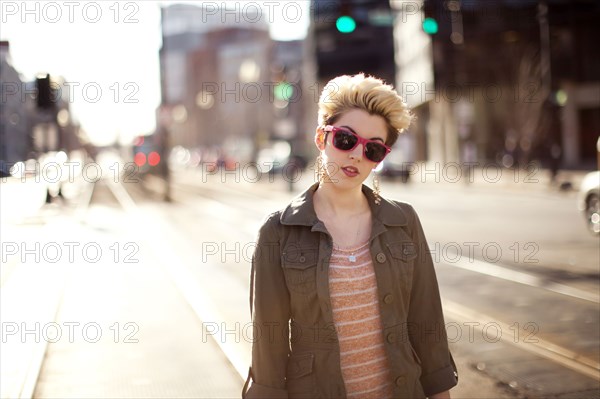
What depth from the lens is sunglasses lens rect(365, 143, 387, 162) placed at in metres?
2.88

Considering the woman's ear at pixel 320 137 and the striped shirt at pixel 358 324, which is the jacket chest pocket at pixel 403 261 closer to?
the striped shirt at pixel 358 324

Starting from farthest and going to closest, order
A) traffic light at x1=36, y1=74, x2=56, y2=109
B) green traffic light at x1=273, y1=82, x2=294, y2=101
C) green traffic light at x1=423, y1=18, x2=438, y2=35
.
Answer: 1. green traffic light at x1=273, y1=82, x2=294, y2=101
2. green traffic light at x1=423, y1=18, x2=438, y2=35
3. traffic light at x1=36, y1=74, x2=56, y2=109

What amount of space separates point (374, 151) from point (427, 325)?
2.11ft

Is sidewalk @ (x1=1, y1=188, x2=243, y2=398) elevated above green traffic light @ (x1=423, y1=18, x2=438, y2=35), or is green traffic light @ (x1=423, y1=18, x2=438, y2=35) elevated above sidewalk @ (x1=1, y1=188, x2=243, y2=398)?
green traffic light @ (x1=423, y1=18, x2=438, y2=35)

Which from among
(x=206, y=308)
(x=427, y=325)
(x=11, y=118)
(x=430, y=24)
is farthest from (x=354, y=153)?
(x=430, y=24)

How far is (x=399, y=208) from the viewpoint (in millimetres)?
2994

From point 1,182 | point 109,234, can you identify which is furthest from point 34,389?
point 109,234

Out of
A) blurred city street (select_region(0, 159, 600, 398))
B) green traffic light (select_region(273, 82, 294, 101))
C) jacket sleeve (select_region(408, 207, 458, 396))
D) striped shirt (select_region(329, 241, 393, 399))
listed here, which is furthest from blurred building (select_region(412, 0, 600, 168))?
striped shirt (select_region(329, 241, 393, 399))

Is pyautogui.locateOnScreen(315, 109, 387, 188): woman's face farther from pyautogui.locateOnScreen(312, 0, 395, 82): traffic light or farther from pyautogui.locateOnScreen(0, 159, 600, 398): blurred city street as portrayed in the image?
pyautogui.locateOnScreen(312, 0, 395, 82): traffic light

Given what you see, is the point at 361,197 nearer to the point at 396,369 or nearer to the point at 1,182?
the point at 396,369

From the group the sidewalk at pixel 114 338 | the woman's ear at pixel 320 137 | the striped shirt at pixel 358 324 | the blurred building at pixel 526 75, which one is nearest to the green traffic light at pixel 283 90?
the blurred building at pixel 526 75

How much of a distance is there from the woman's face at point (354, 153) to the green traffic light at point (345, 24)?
46.2ft

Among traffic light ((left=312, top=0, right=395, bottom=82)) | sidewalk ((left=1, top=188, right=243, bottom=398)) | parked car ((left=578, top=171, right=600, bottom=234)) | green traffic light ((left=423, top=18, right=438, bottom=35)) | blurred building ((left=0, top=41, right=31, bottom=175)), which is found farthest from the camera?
traffic light ((left=312, top=0, right=395, bottom=82))

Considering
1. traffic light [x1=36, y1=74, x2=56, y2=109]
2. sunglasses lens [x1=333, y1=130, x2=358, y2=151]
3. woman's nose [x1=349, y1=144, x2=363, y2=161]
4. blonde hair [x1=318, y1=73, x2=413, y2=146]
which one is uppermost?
traffic light [x1=36, y1=74, x2=56, y2=109]
